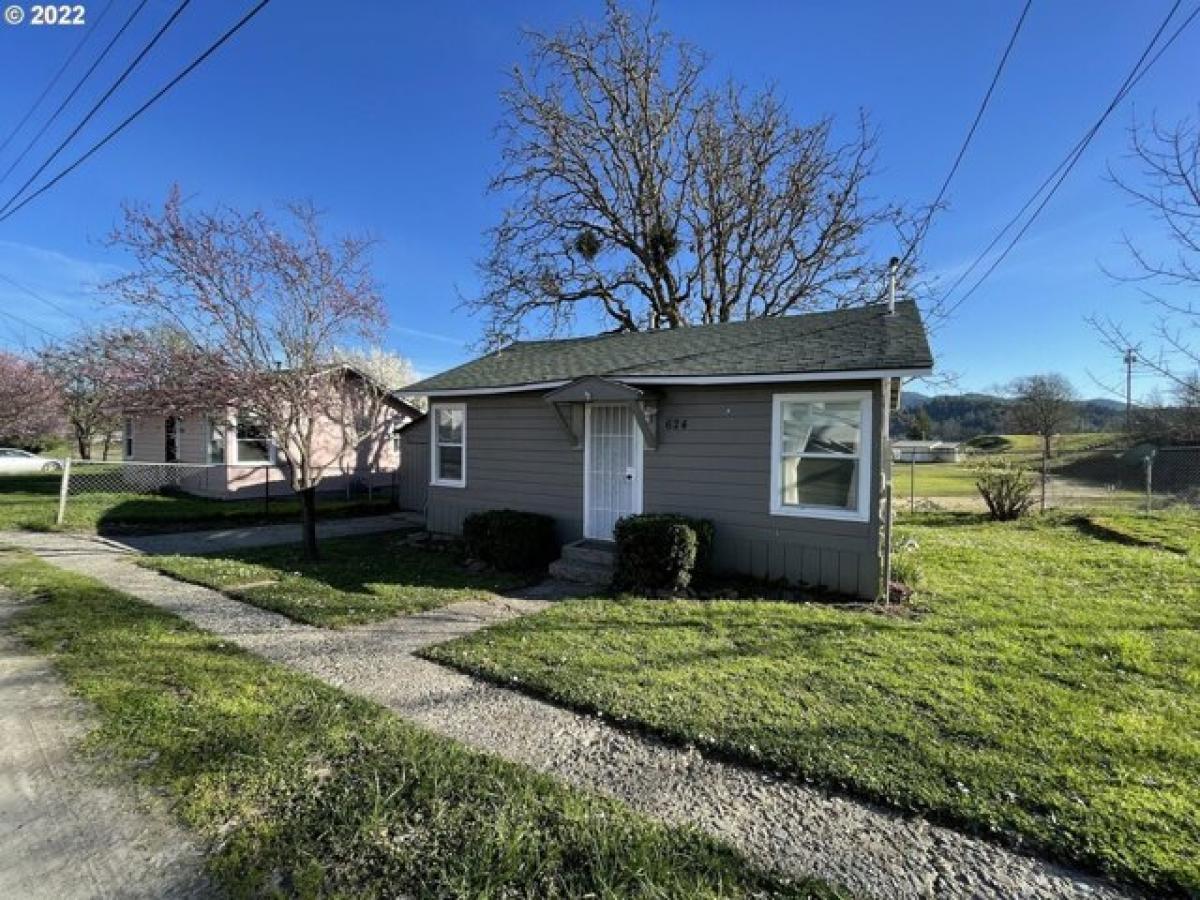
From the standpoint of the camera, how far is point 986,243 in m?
12.3

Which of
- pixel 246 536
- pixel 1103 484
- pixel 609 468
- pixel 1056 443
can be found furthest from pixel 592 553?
pixel 1056 443

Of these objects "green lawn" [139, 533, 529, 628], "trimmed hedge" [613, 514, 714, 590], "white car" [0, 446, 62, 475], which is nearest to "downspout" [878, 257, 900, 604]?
"trimmed hedge" [613, 514, 714, 590]

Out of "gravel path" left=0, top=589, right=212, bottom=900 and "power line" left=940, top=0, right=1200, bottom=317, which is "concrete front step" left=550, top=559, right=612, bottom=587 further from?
"power line" left=940, top=0, right=1200, bottom=317

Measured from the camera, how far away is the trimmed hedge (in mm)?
6934

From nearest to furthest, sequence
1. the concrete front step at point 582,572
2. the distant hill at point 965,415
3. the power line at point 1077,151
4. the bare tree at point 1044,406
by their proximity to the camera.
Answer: the power line at point 1077,151 < the concrete front step at point 582,572 < the bare tree at point 1044,406 < the distant hill at point 965,415

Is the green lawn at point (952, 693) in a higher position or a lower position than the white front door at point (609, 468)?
lower

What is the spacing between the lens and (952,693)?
13.2ft

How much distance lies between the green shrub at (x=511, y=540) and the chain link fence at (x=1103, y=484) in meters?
9.77

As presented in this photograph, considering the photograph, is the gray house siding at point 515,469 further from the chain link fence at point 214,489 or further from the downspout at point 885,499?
the chain link fence at point 214,489

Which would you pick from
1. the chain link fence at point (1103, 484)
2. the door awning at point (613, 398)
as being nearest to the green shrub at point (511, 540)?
the door awning at point (613, 398)

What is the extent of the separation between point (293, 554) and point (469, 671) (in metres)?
6.09

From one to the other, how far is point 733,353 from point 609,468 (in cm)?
238

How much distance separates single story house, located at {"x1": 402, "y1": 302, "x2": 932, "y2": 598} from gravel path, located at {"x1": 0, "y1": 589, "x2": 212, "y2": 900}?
6.08m

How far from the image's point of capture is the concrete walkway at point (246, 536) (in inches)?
391
